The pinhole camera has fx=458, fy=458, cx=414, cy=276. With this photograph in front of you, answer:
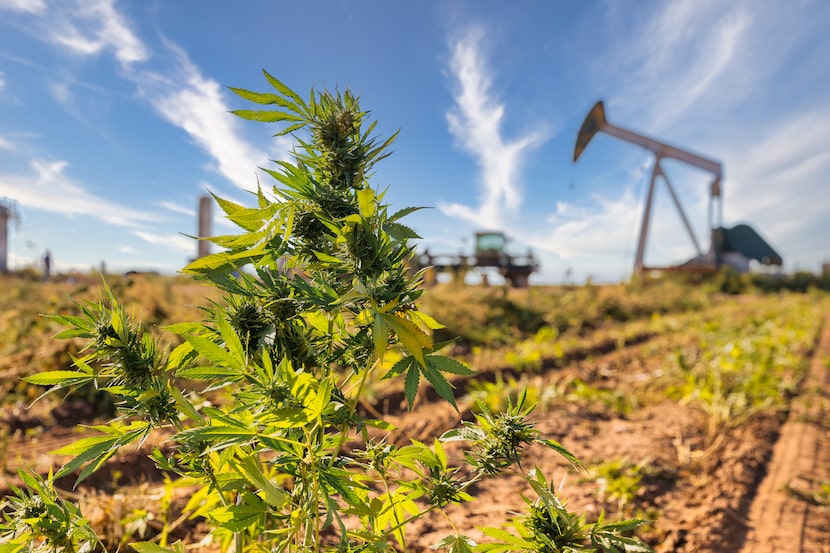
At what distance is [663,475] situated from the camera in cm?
322

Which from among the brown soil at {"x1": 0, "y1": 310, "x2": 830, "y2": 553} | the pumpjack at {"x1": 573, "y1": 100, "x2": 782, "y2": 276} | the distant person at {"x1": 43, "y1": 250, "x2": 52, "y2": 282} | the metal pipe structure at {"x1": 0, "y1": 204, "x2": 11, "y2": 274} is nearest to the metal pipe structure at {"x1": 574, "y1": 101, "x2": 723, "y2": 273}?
the pumpjack at {"x1": 573, "y1": 100, "x2": 782, "y2": 276}

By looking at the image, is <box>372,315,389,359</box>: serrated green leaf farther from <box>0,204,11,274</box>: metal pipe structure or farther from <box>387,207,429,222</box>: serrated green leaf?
<box>0,204,11,274</box>: metal pipe structure

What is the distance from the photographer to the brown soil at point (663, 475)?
2443mm

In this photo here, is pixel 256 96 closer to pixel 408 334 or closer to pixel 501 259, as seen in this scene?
pixel 408 334

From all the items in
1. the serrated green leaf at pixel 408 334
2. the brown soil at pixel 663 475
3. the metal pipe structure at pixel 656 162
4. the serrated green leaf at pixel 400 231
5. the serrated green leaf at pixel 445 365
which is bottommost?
the brown soil at pixel 663 475

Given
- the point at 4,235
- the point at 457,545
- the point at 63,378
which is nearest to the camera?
the point at 63,378

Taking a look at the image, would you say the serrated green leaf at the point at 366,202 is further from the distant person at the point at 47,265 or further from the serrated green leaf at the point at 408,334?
the distant person at the point at 47,265

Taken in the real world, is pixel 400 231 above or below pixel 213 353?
above

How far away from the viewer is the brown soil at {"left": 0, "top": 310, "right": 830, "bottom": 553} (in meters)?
2.44

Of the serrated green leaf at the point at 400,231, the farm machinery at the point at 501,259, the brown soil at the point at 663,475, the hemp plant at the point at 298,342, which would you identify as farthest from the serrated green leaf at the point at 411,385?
the farm machinery at the point at 501,259

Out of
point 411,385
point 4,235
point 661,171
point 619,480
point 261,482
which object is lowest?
point 619,480

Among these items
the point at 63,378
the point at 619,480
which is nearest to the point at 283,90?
the point at 63,378

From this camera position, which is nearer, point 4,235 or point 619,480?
point 619,480

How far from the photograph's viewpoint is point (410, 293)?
92 centimetres
